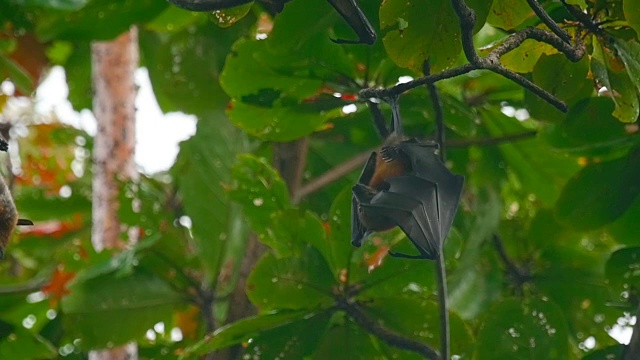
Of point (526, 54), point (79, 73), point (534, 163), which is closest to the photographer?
point (526, 54)

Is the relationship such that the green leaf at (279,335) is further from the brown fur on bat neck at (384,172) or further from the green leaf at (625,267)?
the green leaf at (625,267)

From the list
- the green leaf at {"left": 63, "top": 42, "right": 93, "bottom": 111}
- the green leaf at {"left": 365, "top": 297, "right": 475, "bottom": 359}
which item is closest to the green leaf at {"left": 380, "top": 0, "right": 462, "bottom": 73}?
the green leaf at {"left": 365, "top": 297, "right": 475, "bottom": 359}

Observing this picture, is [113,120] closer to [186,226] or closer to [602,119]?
[186,226]

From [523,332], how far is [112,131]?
1.34m

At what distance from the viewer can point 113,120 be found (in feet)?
7.89

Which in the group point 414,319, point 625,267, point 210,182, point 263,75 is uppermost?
point 210,182

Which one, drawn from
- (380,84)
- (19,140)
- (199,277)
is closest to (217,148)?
(199,277)

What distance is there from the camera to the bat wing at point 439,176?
1.30 meters

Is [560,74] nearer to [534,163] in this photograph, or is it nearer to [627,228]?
[627,228]

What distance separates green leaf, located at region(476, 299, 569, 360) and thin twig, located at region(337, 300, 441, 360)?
11 centimetres

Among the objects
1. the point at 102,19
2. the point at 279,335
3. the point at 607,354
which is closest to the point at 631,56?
the point at 607,354

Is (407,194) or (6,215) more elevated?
(407,194)

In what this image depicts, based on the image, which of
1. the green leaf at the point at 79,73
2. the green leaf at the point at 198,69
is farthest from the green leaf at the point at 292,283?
the green leaf at the point at 79,73

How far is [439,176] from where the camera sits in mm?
1319
